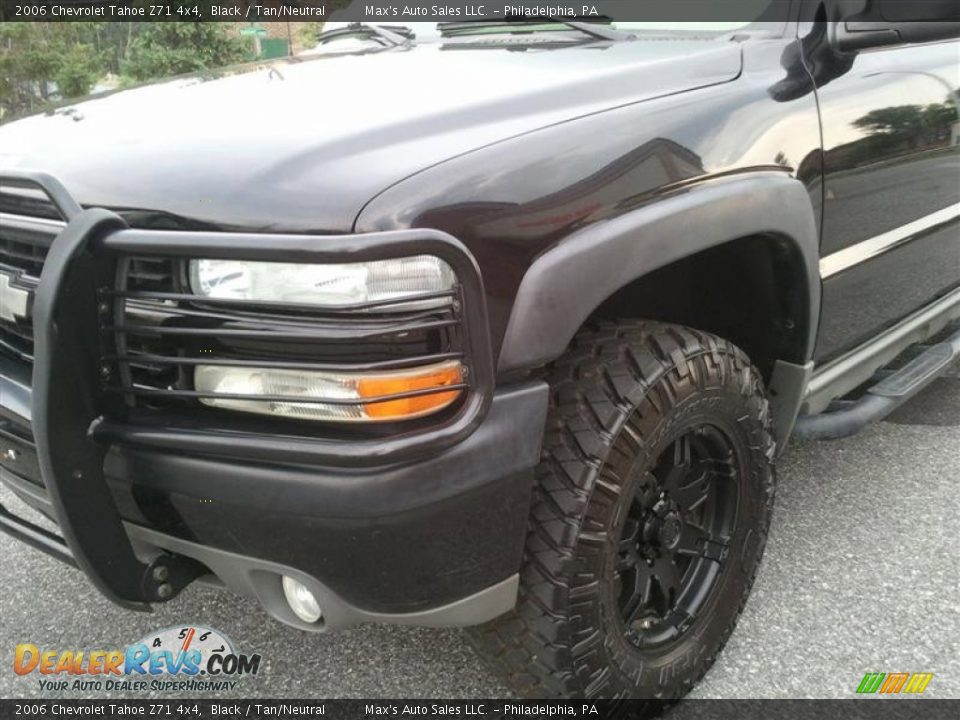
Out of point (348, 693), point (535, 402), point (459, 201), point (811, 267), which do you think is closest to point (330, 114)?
point (459, 201)

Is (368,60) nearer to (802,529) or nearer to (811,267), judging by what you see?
(811,267)

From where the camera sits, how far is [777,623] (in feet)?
7.64

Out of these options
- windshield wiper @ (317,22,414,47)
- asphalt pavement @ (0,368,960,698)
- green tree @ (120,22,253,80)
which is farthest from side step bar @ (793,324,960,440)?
green tree @ (120,22,253,80)

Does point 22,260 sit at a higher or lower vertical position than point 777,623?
higher

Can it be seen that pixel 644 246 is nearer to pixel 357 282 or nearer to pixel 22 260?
pixel 357 282

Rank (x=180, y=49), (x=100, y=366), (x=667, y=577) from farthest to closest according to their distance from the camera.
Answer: (x=180, y=49) → (x=667, y=577) → (x=100, y=366)

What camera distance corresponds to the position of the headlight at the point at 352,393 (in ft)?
4.55

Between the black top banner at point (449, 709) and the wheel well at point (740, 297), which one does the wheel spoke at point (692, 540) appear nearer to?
the black top banner at point (449, 709)

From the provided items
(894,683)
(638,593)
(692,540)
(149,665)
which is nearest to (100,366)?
(149,665)

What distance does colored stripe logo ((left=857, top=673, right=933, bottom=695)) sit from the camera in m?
2.08

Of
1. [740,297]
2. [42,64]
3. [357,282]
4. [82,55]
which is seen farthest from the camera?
[82,55]

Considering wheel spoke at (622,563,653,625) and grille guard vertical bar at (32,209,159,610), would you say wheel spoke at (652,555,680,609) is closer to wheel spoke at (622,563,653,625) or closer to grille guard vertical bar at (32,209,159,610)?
wheel spoke at (622,563,653,625)

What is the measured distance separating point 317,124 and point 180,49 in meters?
13.6

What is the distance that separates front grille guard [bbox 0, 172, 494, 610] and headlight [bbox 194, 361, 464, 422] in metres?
0.04
